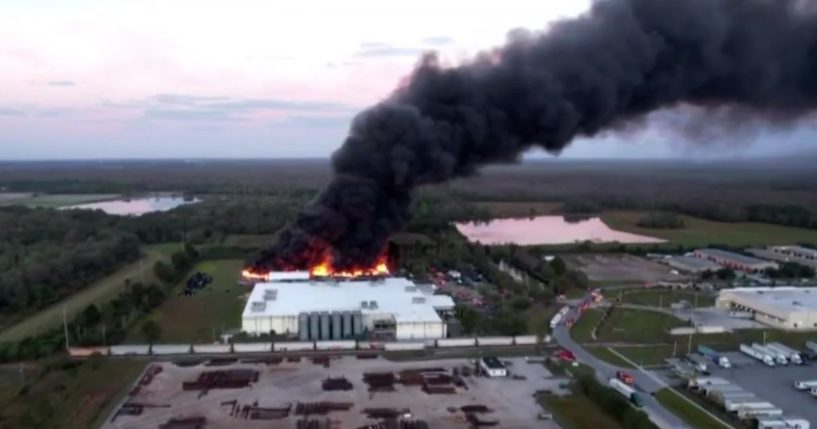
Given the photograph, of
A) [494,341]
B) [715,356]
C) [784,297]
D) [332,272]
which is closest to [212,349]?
[494,341]

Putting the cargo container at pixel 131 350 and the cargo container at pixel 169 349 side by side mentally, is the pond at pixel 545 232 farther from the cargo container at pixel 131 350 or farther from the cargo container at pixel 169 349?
the cargo container at pixel 131 350

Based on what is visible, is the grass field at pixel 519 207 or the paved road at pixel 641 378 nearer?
the paved road at pixel 641 378

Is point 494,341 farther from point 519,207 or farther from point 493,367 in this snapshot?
point 519,207

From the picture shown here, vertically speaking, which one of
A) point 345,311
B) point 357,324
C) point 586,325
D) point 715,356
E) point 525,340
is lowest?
point 525,340

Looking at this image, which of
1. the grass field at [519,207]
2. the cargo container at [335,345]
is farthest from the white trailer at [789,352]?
the grass field at [519,207]

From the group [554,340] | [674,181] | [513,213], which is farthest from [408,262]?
[674,181]

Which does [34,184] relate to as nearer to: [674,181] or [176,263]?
[176,263]

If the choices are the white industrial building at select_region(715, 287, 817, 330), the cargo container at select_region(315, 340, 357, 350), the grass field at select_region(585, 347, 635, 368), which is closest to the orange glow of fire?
the cargo container at select_region(315, 340, 357, 350)
